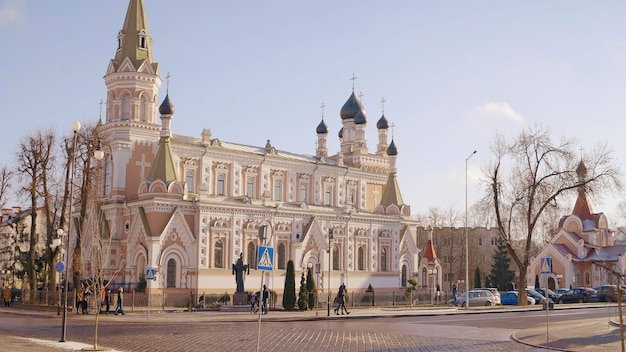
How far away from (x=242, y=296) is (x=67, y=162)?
574 inches

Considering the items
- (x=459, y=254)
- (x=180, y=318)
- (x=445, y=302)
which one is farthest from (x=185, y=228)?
(x=459, y=254)

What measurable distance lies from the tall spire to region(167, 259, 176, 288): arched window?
15645 millimetres

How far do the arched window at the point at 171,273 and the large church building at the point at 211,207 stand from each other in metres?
0.07

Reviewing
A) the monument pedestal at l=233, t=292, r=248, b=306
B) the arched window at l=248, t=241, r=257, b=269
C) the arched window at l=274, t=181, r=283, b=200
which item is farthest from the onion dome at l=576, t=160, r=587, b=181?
the monument pedestal at l=233, t=292, r=248, b=306

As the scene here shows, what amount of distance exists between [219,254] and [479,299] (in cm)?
1989

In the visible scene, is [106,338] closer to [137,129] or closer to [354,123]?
[137,129]

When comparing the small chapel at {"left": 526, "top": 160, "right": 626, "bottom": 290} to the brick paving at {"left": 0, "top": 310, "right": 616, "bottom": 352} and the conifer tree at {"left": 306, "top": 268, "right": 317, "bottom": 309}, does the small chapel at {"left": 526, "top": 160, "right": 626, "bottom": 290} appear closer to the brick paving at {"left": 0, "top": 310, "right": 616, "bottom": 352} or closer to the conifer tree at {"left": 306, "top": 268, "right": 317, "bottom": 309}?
the conifer tree at {"left": 306, "top": 268, "right": 317, "bottom": 309}

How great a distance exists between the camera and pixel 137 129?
184 feet

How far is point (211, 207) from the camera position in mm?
54125

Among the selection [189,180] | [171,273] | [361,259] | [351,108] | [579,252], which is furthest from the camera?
[579,252]

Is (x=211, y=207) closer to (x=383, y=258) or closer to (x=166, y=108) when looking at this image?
(x=166, y=108)

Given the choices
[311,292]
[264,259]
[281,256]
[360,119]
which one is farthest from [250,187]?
[264,259]

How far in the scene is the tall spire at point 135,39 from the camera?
Answer: 186 feet

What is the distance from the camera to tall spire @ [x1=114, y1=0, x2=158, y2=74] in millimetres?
56656
